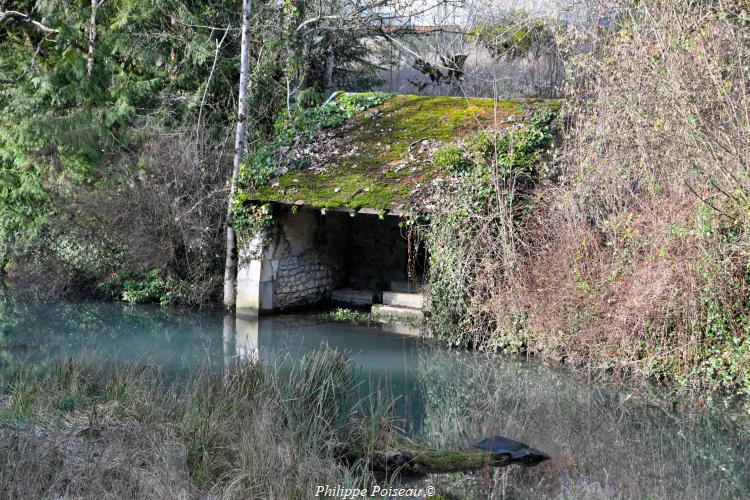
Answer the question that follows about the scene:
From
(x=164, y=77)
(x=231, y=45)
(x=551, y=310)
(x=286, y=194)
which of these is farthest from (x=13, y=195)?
(x=551, y=310)

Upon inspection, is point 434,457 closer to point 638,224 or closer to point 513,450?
point 513,450

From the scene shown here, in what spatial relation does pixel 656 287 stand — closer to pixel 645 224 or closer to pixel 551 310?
pixel 645 224

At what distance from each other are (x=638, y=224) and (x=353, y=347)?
423 centimetres

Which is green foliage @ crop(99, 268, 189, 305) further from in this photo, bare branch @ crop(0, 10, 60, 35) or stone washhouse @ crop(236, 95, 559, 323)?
bare branch @ crop(0, 10, 60, 35)

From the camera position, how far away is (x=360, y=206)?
1224 cm

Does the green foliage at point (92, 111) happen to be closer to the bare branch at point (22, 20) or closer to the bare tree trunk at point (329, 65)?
the bare branch at point (22, 20)

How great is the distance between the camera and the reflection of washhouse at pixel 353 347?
901 cm

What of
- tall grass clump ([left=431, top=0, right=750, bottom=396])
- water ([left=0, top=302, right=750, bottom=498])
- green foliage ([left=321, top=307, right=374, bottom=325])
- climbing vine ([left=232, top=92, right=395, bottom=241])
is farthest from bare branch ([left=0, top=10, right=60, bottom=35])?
tall grass clump ([left=431, top=0, right=750, bottom=396])

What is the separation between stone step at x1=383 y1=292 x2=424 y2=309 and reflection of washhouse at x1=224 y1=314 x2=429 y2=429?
0.88 metres

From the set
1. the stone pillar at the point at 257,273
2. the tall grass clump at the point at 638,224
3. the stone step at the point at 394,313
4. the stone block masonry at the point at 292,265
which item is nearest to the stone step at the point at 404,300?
the stone step at the point at 394,313

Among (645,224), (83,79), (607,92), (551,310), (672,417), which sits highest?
(83,79)

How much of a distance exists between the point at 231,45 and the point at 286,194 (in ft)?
15.0

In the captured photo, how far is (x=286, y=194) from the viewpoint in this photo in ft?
43.1

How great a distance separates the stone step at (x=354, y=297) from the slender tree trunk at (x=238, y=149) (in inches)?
82.8
